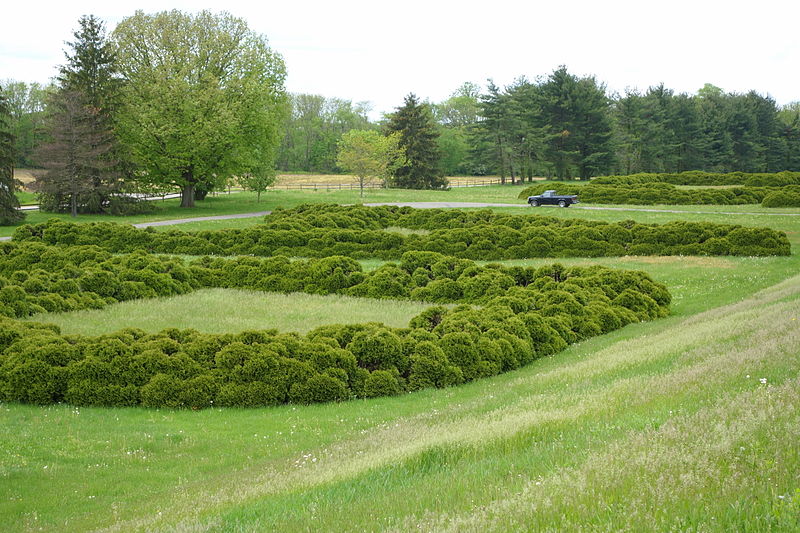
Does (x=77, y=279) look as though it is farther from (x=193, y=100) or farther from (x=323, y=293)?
(x=193, y=100)

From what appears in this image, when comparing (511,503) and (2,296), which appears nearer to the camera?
(511,503)

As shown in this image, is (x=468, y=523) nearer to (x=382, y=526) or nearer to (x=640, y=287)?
(x=382, y=526)

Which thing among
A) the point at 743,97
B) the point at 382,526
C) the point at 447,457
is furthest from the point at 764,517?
the point at 743,97

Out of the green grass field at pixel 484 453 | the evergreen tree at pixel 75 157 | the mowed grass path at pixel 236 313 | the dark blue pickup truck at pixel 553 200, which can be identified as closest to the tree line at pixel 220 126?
the evergreen tree at pixel 75 157

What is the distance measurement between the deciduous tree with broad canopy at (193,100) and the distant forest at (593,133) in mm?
22164

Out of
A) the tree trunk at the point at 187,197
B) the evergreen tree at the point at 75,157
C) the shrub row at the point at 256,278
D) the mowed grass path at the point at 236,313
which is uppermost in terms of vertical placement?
the evergreen tree at the point at 75,157

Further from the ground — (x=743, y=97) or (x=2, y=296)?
(x=743, y=97)

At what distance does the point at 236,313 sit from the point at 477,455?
12828 mm

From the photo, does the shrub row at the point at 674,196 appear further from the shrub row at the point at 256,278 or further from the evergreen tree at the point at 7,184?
the evergreen tree at the point at 7,184

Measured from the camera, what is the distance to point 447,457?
665 cm

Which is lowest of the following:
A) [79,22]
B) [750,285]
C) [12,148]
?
[750,285]

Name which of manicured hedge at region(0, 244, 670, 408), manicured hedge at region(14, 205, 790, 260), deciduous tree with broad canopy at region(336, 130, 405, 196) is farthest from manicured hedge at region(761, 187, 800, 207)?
manicured hedge at region(0, 244, 670, 408)

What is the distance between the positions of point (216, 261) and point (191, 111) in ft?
82.4

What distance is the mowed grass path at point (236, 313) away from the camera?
16.8m
